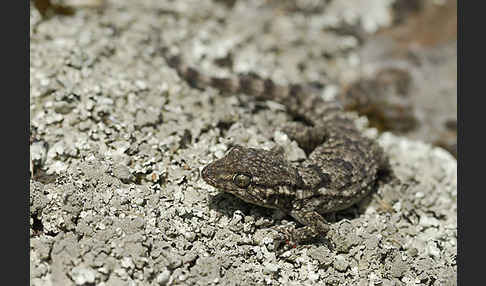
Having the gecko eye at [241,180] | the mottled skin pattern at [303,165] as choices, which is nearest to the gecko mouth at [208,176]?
→ the mottled skin pattern at [303,165]

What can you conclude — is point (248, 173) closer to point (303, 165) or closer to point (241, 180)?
point (241, 180)

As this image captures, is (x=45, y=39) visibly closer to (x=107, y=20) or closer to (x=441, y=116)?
(x=107, y=20)

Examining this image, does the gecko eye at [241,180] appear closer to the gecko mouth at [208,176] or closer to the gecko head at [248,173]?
the gecko head at [248,173]

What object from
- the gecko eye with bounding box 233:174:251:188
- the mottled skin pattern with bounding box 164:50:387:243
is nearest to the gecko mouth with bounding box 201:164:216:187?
the mottled skin pattern with bounding box 164:50:387:243

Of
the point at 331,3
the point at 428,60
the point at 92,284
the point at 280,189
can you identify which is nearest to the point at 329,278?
the point at 280,189

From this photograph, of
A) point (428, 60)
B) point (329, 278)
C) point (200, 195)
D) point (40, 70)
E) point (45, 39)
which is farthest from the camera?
point (428, 60)

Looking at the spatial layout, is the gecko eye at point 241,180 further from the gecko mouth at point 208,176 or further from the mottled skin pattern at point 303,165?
the gecko mouth at point 208,176

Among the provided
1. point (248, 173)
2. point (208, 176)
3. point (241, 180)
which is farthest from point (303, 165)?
point (208, 176)
